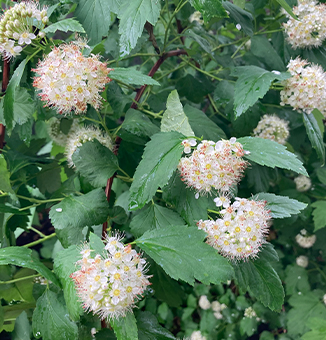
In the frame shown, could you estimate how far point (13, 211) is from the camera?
2.67 ft

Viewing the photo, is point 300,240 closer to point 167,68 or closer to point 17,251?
point 167,68

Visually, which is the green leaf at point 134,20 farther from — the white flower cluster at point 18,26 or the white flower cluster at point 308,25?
the white flower cluster at point 308,25

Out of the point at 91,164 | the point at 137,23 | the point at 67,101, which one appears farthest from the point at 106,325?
the point at 137,23

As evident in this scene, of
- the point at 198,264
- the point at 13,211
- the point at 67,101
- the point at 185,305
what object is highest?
the point at 67,101

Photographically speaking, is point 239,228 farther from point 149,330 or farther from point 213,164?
point 149,330

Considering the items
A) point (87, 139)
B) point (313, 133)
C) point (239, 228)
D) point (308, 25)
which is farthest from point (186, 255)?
point (308, 25)

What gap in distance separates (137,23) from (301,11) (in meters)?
0.61

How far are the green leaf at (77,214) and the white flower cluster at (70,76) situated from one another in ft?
0.75

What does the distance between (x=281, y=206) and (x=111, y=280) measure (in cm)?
41

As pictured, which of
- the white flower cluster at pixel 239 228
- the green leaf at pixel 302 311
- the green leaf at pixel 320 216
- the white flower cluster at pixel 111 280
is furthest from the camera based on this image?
the green leaf at pixel 302 311

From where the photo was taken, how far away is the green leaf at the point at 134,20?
0.71 m

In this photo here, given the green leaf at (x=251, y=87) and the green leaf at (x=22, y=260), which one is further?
the green leaf at (x=251, y=87)

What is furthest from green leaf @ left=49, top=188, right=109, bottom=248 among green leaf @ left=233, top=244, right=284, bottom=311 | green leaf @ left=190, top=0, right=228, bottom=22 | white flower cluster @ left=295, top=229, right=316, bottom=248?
white flower cluster @ left=295, top=229, right=316, bottom=248

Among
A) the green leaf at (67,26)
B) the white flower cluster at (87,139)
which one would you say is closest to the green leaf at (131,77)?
the green leaf at (67,26)
